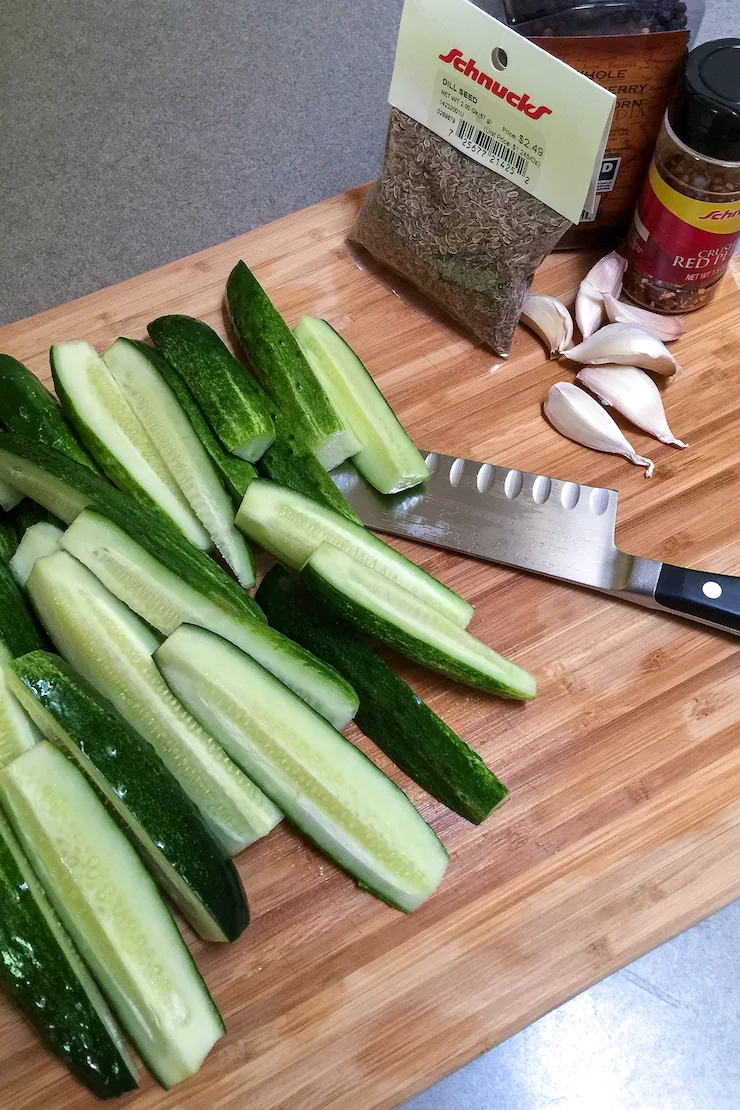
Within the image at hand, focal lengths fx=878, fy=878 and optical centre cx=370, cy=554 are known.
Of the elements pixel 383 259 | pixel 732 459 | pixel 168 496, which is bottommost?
pixel 168 496

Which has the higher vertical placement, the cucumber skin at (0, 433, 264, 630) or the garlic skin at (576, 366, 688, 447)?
the garlic skin at (576, 366, 688, 447)

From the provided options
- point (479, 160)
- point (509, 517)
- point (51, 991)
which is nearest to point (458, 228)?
point (479, 160)

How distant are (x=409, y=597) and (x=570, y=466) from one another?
0.47 meters

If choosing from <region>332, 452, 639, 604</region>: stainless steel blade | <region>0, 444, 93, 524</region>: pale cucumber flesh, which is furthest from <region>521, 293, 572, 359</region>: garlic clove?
<region>0, 444, 93, 524</region>: pale cucumber flesh

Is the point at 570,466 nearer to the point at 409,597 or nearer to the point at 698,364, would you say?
the point at 698,364

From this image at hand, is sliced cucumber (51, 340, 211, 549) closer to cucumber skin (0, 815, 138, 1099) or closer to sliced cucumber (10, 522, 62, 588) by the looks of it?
sliced cucumber (10, 522, 62, 588)

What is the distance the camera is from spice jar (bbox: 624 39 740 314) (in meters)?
1.39

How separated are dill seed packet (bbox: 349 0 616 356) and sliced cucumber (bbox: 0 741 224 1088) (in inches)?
43.8

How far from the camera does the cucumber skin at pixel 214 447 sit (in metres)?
1.49

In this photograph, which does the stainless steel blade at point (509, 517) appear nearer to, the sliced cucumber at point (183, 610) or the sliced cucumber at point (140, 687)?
the sliced cucumber at point (183, 610)

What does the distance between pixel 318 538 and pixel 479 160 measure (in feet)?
2.41

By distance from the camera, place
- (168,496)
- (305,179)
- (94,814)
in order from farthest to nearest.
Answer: (305,179), (168,496), (94,814)

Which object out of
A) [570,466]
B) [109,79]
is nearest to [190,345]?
[570,466]

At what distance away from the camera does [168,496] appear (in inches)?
58.3
